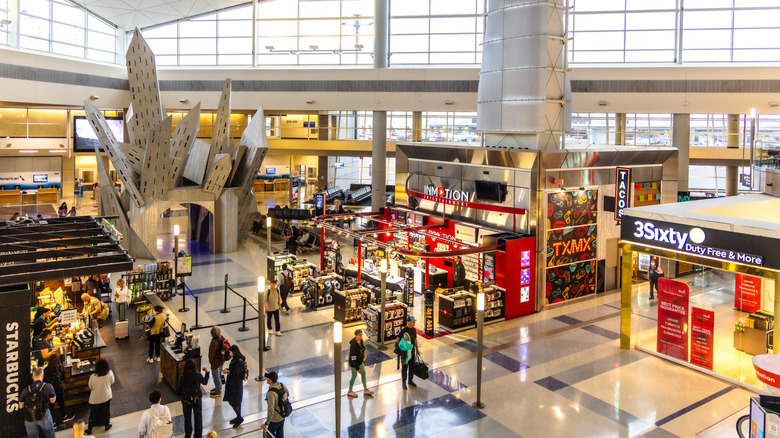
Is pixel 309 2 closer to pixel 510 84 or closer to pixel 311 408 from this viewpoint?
pixel 510 84

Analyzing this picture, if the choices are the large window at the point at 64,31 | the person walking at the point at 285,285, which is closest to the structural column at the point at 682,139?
the person walking at the point at 285,285

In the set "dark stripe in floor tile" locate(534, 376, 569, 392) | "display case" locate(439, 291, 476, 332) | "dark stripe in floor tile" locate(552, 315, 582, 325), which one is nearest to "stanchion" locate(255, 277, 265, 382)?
"display case" locate(439, 291, 476, 332)

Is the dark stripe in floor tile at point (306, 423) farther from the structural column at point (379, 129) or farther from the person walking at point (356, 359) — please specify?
the structural column at point (379, 129)

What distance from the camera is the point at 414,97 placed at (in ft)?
95.8

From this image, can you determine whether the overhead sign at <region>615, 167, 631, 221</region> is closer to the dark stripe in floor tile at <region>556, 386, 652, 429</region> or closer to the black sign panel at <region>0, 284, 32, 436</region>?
the dark stripe in floor tile at <region>556, 386, 652, 429</region>

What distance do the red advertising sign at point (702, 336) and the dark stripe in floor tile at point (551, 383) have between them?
10.1 ft

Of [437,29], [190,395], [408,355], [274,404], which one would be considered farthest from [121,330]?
[437,29]

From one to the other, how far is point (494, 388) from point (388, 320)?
10.6 ft

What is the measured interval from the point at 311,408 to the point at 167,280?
28.9 ft

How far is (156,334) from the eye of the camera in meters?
12.2

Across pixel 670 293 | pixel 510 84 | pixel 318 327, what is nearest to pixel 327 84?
pixel 510 84

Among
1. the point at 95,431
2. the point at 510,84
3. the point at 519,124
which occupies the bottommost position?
the point at 95,431

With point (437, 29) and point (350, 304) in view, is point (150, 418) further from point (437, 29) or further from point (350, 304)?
point (437, 29)

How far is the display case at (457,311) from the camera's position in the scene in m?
14.8
